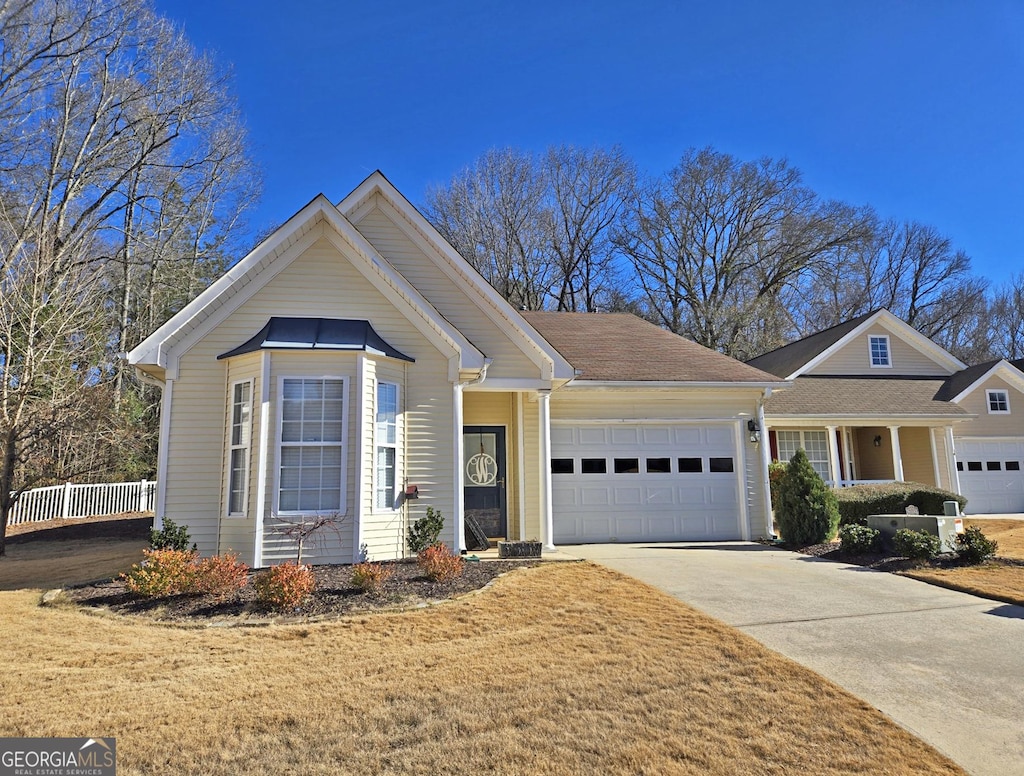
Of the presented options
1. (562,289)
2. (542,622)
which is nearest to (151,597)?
(542,622)

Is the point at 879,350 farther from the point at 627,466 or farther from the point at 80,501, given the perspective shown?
the point at 80,501

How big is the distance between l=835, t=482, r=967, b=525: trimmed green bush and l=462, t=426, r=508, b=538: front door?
25.0ft

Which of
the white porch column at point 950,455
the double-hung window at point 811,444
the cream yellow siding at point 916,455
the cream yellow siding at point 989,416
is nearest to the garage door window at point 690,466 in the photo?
the double-hung window at point 811,444

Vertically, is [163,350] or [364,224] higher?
[364,224]

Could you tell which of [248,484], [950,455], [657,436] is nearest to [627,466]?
[657,436]

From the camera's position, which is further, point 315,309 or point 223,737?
point 315,309

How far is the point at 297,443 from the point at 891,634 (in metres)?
7.60

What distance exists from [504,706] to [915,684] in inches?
128

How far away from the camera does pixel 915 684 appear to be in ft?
16.5

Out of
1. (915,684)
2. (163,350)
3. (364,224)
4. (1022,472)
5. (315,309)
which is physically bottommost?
(915,684)

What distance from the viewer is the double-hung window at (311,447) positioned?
363 inches

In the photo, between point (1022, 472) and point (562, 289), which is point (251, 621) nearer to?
point (1022, 472)

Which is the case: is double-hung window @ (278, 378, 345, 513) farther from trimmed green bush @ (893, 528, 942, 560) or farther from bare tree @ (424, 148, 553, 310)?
bare tree @ (424, 148, 553, 310)

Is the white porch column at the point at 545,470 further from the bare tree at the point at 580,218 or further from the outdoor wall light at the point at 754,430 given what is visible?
the bare tree at the point at 580,218
